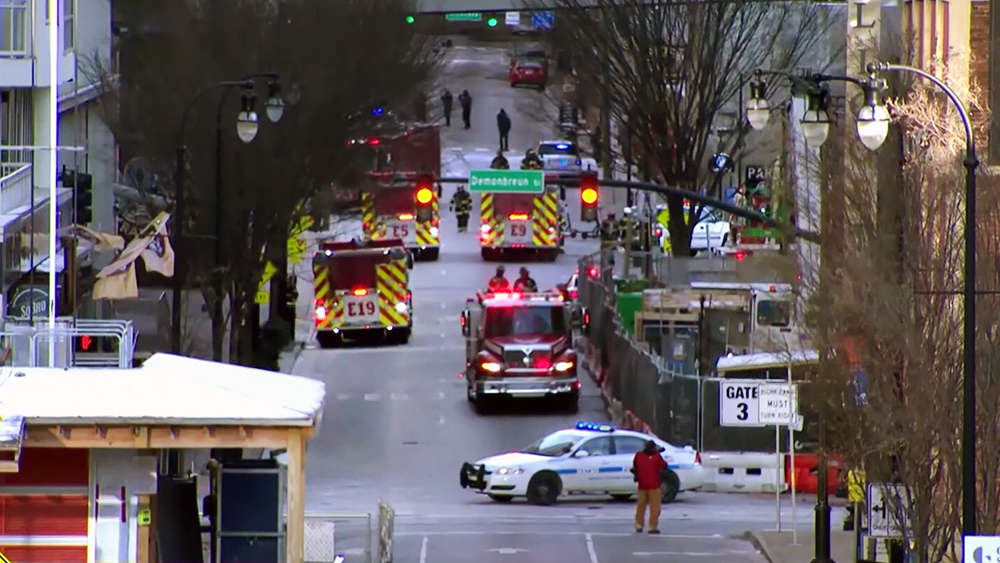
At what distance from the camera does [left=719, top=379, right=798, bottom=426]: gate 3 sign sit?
2961 centimetres

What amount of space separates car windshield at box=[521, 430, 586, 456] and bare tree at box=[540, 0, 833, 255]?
19.4 meters

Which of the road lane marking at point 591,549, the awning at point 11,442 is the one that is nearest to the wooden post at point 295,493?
the awning at point 11,442

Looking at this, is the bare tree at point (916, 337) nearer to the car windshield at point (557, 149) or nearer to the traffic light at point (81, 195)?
the traffic light at point (81, 195)

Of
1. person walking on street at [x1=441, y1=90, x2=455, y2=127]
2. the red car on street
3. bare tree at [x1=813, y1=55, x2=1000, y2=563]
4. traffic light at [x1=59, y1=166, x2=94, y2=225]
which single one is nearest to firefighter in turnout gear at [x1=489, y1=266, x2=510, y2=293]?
traffic light at [x1=59, y1=166, x2=94, y2=225]

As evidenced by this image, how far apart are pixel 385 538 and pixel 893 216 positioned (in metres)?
7.56

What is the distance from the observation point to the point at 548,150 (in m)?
81.9

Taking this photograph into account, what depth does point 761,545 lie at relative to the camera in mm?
29469

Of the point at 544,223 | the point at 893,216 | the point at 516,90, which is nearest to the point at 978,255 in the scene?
the point at 893,216

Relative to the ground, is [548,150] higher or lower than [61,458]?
higher

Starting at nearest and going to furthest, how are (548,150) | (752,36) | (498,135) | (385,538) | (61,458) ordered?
(61,458), (385,538), (752,36), (548,150), (498,135)

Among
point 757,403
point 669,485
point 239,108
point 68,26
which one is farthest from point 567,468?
point 68,26

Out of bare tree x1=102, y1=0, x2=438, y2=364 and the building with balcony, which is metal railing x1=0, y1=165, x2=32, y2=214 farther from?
bare tree x1=102, y1=0, x2=438, y2=364

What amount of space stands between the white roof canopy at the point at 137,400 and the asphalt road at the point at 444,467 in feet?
30.1

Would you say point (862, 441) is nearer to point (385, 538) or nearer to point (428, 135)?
point (385, 538)
